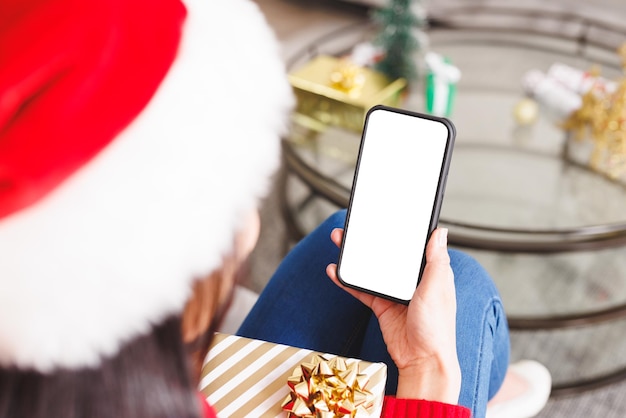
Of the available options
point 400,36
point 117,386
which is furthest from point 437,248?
point 400,36

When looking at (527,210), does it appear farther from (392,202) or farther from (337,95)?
(392,202)

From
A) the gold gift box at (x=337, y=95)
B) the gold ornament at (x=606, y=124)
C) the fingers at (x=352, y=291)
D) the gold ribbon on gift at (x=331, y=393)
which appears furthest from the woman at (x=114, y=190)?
the gold ornament at (x=606, y=124)

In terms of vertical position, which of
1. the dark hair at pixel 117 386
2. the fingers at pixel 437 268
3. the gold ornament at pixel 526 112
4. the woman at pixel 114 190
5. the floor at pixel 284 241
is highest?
the woman at pixel 114 190

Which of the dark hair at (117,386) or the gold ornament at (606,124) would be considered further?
the gold ornament at (606,124)

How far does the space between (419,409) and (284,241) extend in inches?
34.1

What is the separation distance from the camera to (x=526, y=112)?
3.94 ft

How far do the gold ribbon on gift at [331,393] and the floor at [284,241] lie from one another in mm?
629

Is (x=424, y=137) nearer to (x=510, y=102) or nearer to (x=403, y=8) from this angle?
(x=403, y=8)

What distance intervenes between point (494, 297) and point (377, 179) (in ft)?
0.64

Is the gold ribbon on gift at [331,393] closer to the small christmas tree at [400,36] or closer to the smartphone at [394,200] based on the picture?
the smartphone at [394,200]

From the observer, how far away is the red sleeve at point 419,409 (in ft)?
1.63

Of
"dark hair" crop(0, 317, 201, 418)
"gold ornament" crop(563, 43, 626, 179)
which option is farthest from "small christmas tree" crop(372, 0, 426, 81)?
"dark hair" crop(0, 317, 201, 418)

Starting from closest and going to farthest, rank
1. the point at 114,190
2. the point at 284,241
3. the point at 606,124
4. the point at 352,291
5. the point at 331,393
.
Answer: the point at 114,190, the point at 331,393, the point at 352,291, the point at 606,124, the point at 284,241

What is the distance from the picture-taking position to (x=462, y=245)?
95 cm
